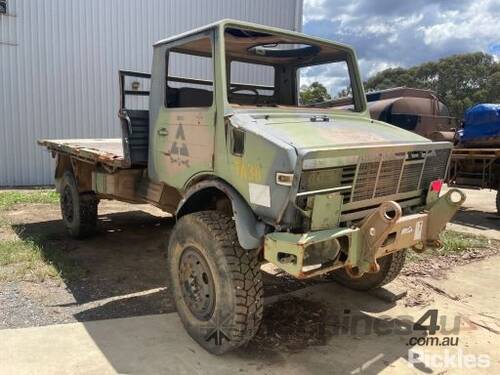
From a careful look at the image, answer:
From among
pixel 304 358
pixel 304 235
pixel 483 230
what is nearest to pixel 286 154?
pixel 304 235

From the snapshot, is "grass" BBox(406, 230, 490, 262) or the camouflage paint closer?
the camouflage paint

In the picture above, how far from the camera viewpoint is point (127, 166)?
511 centimetres

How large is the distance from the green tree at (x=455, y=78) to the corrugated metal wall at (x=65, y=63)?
118 ft

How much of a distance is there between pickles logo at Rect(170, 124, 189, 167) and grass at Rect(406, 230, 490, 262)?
127 inches

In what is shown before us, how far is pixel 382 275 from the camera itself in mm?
4691

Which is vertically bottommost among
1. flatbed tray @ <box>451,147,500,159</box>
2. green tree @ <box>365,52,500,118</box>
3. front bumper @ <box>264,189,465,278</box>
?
front bumper @ <box>264,189,465,278</box>

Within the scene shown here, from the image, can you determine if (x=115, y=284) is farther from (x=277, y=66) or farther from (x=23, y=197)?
(x=23, y=197)

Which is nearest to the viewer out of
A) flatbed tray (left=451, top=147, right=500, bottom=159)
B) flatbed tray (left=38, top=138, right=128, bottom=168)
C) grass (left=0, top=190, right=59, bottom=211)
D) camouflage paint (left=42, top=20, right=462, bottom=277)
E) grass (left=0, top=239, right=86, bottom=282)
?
camouflage paint (left=42, top=20, right=462, bottom=277)

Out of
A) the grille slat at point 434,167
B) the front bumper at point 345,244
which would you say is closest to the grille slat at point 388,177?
the front bumper at point 345,244

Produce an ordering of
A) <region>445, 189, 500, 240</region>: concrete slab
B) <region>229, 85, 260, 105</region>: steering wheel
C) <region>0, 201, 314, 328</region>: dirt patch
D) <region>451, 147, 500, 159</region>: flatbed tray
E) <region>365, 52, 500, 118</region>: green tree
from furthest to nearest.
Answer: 1. <region>365, 52, 500, 118</region>: green tree
2. <region>451, 147, 500, 159</region>: flatbed tray
3. <region>445, 189, 500, 240</region>: concrete slab
4. <region>0, 201, 314, 328</region>: dirt patch
5. <region>229, 85, 260, 105</region>: steering wheel

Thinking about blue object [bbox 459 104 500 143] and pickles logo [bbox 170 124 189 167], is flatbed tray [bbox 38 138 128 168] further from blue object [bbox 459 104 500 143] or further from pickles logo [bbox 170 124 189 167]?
Result: blue object [bbox 459 104 500 143]

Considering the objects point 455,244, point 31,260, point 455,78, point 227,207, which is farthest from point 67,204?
point 455,78

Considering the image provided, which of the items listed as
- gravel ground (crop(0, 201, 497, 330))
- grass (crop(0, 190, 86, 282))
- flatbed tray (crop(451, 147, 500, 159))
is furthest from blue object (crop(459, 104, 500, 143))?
grass (crop(0, 190, 86, 282))

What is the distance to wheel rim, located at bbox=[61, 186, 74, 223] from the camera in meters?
6.82
